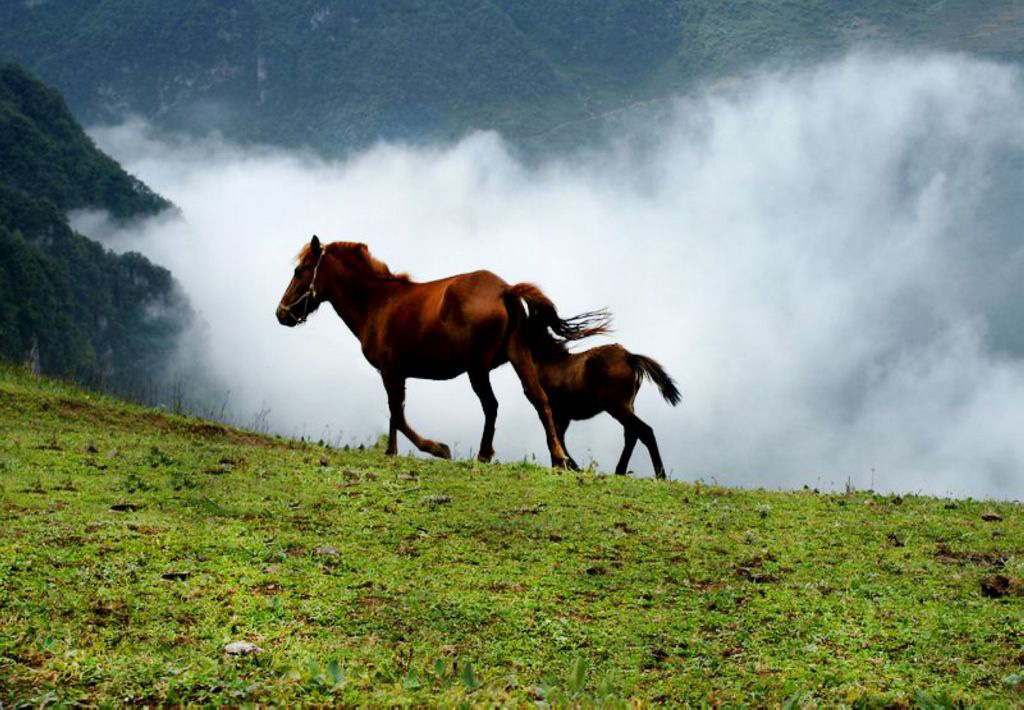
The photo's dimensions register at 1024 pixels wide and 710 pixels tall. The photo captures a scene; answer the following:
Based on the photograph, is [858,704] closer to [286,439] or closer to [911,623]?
[911,623]

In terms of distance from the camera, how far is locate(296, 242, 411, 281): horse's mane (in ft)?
54.5

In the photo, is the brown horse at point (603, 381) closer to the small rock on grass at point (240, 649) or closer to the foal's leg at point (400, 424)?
the foal's leg at point (400, 424)

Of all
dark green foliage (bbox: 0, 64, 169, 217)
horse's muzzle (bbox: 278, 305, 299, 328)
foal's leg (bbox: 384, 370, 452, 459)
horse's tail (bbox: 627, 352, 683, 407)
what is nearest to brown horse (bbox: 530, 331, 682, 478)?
horse's tail (bbox: 627, 352, 683, 407)

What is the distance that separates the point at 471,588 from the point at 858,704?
308 centimetres

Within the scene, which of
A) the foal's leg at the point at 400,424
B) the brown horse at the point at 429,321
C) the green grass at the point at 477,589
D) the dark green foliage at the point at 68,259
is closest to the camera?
the green grass at the point at 477,589

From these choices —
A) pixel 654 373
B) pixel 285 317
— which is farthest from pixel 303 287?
pixel 654 373

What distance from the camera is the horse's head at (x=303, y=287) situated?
16.7 meters

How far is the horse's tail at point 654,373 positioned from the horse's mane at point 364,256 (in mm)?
3516

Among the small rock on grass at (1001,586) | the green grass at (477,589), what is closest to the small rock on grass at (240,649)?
the green grass at (477,589)

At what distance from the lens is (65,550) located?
8.93 metres

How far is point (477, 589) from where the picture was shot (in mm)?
9047

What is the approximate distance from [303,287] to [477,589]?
865cm

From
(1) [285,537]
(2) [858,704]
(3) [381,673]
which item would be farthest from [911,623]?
(1) [285,537]

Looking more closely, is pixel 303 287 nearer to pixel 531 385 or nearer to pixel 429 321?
pixel 429 321
